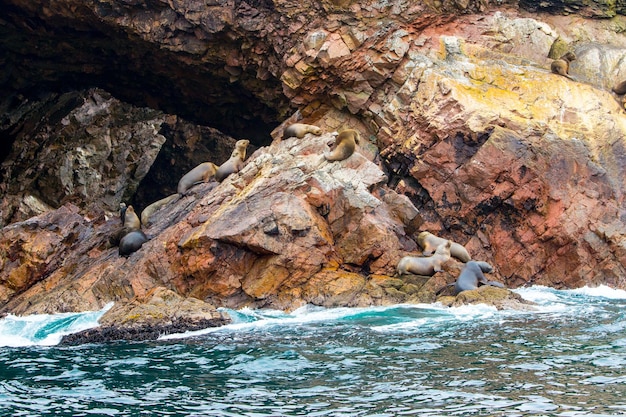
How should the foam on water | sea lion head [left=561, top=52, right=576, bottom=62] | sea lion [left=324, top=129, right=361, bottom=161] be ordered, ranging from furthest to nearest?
sea lion head [left=561, top=52, right=576, bottom=62] < sea lion [left=324, top=129, right=361, bottom=161] < the foam on water

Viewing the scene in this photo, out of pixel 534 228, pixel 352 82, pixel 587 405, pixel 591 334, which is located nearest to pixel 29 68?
pixel 352 82

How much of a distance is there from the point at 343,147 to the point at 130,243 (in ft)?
16.0

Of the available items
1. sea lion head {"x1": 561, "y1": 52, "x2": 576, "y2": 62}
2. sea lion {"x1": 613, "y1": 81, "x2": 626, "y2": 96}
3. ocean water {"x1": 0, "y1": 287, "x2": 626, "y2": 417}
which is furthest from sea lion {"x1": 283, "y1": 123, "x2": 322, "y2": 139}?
sea lion {"x1": 613, "y1": 81, "x2": 626, "y2": 96}

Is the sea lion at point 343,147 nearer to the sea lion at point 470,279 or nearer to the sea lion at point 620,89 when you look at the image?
the sea lion at point 470,279

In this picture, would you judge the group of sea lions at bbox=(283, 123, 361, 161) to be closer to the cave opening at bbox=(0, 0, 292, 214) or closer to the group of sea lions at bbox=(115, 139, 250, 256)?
the group of sea lions at bbox=(115, 139, 250, 256)

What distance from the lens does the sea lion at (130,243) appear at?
16625 mm

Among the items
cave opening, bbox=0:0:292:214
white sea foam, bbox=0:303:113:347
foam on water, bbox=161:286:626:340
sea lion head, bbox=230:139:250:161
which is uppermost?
cave opening, bbox=0:0:292:214

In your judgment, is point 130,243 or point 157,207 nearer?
point 130,243

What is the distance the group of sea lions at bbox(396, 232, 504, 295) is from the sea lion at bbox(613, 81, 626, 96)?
19.7 ft

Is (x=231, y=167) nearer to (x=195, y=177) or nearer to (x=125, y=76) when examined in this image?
(x=195, y=177)

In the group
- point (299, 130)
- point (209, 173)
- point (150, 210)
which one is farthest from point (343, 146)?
point (150, 210)

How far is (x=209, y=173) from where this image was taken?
1975cm

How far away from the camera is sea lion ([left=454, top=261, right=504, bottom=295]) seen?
14.4 m

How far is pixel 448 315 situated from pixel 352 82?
848cm
